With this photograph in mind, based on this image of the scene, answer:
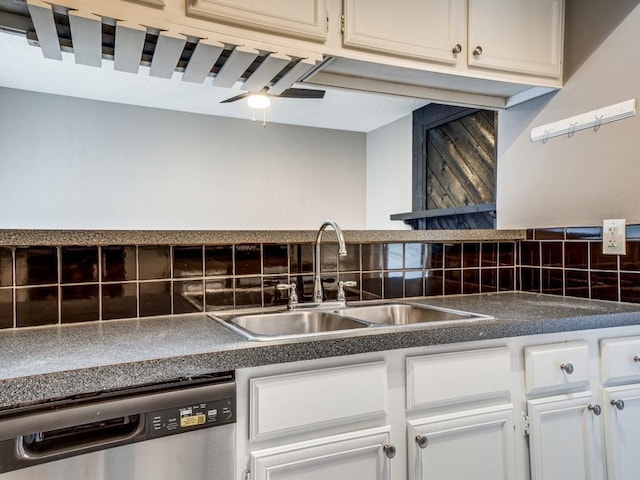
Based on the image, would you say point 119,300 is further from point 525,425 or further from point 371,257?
point 525,425

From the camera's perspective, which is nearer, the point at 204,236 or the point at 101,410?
the point at 101,410

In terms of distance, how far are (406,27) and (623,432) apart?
58.0 inches

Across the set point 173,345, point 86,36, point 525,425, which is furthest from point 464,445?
point 86,36

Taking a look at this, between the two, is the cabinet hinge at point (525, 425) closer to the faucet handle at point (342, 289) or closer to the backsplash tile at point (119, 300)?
the faucet handle at point (342, 289)

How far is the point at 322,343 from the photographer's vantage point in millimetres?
1033

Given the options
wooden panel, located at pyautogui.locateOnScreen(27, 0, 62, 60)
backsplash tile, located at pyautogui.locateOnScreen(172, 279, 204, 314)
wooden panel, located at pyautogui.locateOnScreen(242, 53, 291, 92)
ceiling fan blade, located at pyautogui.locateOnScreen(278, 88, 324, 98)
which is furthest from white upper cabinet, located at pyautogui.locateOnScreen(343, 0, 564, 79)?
ceiling fan blade, located at pyautogui.locateOnScreen(278, 88, 324, 98)

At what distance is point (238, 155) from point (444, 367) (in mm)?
3365

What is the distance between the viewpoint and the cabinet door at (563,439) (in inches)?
49.6

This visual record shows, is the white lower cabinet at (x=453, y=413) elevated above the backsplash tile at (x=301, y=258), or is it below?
below

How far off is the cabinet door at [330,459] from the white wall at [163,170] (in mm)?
3180

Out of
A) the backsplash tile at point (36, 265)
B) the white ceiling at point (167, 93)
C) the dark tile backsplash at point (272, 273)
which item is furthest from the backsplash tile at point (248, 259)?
the white ceiling at point (167, 93)

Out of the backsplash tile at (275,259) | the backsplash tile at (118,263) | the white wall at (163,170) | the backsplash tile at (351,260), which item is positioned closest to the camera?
the backsplash tile at (118,263)

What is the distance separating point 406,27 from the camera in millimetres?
1490

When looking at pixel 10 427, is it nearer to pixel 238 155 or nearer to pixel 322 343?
pixel 322 343
